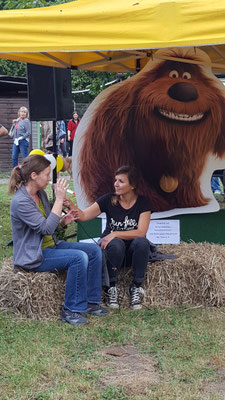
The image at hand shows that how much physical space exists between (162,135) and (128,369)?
3002 mm

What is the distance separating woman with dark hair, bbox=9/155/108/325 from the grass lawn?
23cm

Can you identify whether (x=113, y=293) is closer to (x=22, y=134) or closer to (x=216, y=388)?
(x=216, y=388)

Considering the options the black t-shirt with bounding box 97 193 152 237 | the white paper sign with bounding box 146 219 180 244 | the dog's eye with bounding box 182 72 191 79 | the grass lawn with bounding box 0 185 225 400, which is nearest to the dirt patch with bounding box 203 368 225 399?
the grass lawn with bounding box 0 185 225 400

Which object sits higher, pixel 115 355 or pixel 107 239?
pixel 107 239

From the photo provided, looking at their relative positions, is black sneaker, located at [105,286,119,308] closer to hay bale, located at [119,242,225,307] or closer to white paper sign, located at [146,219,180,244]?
hay bale, located at [119,242,225,307]

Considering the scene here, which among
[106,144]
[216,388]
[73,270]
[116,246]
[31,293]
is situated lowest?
[216,388]

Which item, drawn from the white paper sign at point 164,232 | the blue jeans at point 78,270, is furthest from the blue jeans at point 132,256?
the white paper sign at point 164,232

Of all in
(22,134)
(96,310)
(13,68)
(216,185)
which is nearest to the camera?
(96,310)

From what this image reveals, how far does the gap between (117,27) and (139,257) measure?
5.92ft

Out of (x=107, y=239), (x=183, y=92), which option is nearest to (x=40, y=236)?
(x=107, y=239)

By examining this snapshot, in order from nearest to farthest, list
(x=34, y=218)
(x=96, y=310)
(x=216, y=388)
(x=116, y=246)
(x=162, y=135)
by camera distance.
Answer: (x=216, y=388) < (x=34, y=218) < (x=96, y=310) < (x=116, y=246) < (x=162, y=135)

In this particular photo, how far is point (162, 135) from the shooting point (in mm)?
5996

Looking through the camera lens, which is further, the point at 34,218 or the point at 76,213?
the point at 76,213

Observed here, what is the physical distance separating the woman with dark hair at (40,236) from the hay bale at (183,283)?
525 mm
